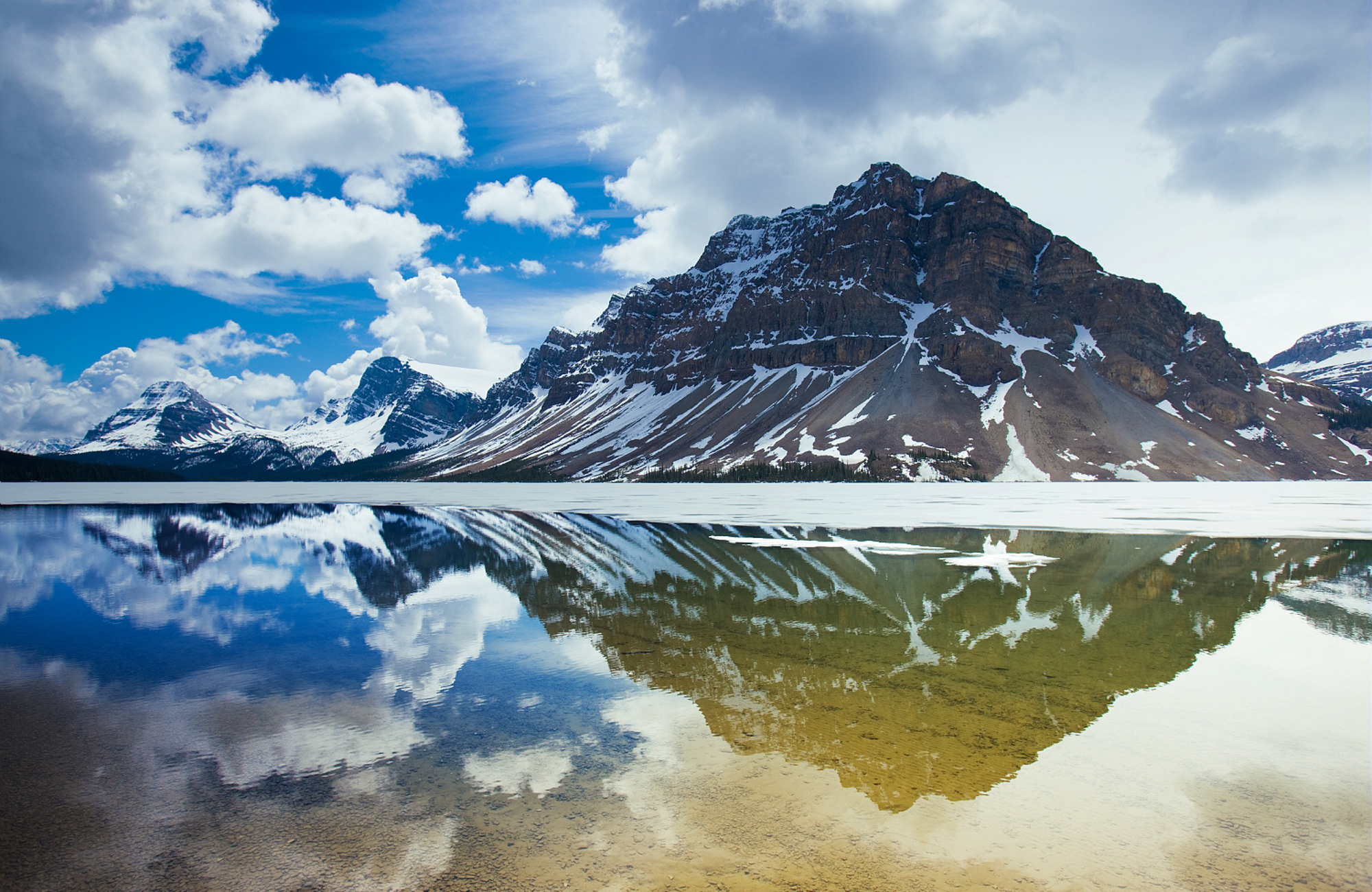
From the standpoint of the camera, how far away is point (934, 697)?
46.1 ft

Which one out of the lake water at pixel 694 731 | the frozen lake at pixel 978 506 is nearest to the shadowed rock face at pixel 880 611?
the lake water at pixel 694 731

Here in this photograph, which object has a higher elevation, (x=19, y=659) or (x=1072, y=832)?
(x=19, y=659)

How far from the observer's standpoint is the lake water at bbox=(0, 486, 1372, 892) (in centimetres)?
836

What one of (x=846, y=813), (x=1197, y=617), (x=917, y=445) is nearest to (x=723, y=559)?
(x=1197, y=617)

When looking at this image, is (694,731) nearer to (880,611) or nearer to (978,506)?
(880,611)

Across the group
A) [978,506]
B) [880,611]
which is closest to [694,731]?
[880,611]

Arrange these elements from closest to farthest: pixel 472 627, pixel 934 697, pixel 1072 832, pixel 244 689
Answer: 1. pixel 1072 832
2. pixel 934 697
3. pixel 244 689
4. pixel 472 627

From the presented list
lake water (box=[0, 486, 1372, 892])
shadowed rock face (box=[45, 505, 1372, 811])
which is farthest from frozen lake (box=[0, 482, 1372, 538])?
lake water (box=[0, 486, 1372, 892])

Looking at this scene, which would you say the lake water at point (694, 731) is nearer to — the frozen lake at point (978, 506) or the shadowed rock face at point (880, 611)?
the shadowed rock face at point (880, 611)

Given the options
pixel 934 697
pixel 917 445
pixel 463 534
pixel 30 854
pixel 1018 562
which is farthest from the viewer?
pixel 917 445

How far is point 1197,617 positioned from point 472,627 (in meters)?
22.8

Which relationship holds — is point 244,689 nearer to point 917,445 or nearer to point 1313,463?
point 917,445

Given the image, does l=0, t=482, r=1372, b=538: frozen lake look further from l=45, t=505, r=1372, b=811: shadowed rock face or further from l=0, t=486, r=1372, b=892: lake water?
l=0, t=486, r=1372, b=892: lake water

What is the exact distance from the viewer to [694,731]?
1254 centimetres
